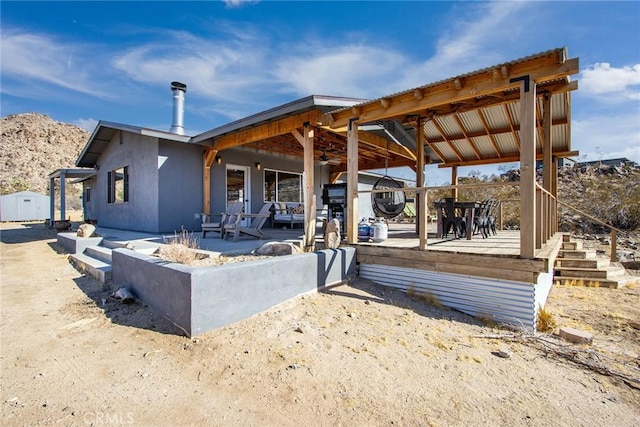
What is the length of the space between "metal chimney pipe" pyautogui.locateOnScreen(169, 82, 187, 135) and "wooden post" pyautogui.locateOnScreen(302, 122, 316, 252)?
526 cm

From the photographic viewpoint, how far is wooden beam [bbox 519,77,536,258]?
3219mm

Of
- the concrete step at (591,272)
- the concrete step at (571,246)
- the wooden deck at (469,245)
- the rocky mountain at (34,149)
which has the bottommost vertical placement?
the concrete step at (591,272)

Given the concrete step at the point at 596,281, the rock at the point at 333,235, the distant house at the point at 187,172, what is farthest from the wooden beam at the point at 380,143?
the concrete step at the point at 596,281

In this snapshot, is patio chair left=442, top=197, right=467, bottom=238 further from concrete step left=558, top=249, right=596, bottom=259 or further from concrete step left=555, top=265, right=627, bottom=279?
concrete step left=558, top=249, right=596, bottom=259

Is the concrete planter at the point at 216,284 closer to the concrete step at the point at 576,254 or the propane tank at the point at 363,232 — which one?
the propane tank at the point at 363,232

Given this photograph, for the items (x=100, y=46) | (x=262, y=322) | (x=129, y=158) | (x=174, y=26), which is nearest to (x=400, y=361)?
(x=262, y=322)

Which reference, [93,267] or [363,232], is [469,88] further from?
[93,267]

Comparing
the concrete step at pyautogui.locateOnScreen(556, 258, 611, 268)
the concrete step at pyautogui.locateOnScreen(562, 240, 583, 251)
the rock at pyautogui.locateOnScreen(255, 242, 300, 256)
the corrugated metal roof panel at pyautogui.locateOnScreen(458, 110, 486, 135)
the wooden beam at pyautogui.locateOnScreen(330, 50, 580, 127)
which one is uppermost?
the corrugated metal roof panel at pyautogui.locateOnScreen(458, 110, 486, 135)

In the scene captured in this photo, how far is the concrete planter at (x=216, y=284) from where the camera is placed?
8.85 ft

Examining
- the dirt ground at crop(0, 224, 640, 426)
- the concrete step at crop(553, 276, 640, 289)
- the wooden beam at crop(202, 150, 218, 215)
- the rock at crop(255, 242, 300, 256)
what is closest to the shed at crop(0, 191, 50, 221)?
the wooden beam at crop(202, 150, 218, 215)

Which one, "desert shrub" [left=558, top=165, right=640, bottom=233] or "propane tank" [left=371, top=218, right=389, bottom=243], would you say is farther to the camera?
"desert shrub" [left=558, top=165, right=640, bottom=233]

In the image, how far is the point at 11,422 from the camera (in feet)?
5.57

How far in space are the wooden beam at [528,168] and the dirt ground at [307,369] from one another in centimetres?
102

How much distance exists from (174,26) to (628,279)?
1224cm
